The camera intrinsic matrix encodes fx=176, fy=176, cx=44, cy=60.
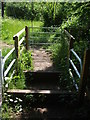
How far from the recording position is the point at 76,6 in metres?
2.78

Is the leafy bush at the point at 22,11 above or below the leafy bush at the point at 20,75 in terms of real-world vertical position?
above

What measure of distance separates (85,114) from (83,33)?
2.54 metres

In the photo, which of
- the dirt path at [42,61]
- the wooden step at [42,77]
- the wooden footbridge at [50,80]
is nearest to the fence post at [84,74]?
the wooden footbridge at [50,80]

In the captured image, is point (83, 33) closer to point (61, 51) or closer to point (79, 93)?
point (61, 51)

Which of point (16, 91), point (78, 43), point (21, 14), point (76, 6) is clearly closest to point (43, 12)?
point (21, 14)

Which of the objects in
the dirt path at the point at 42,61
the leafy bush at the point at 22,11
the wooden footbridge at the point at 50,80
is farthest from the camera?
the leafy bush at the point at 22,11

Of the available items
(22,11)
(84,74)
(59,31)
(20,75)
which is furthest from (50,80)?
(22,11)

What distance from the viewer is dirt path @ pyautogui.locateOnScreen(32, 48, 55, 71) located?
338 centimetres

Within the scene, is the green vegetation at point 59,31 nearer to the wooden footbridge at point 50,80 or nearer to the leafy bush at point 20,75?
the leafy bush at point 20,75

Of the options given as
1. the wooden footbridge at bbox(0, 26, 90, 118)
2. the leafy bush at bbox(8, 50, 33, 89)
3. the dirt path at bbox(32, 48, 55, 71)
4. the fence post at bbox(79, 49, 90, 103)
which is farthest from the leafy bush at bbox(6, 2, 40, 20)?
the fence post at bbox(79, 49, 90, 103)

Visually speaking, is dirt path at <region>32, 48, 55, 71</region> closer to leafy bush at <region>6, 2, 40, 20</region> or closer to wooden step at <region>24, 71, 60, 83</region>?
wooden step at <region>24, 71, 60, 83</region>

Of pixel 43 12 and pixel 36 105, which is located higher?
pixel 43 12

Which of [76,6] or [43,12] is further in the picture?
[43,12]

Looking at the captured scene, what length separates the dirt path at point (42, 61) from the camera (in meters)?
3.38
